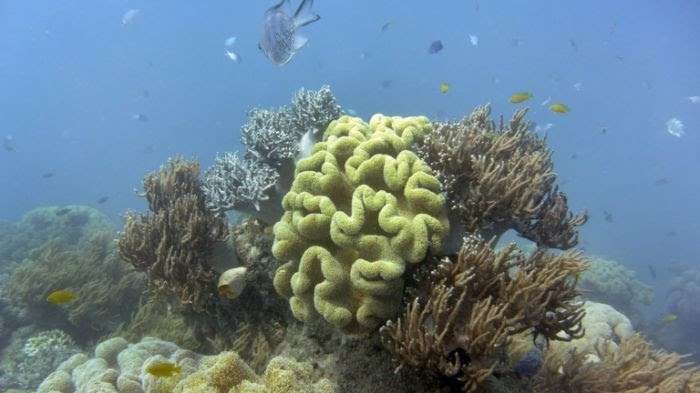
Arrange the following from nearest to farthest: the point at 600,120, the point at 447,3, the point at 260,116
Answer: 1. the point at 260,116
2. the point at 600,120
3. the point at 447,3

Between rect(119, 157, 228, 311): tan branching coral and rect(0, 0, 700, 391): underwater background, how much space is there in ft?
181

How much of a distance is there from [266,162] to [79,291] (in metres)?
6.76

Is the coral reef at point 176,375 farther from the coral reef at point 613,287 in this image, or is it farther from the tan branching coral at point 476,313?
the coral reef at point 613,287

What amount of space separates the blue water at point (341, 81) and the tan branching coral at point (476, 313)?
77.5m

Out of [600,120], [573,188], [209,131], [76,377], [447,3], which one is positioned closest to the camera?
[76,377]

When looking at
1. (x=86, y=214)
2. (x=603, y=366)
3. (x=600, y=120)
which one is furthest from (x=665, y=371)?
(x=600, y=120)

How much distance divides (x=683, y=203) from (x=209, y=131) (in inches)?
4430

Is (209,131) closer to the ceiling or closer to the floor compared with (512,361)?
closer to the ceiling

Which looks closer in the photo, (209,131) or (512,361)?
(512,361)

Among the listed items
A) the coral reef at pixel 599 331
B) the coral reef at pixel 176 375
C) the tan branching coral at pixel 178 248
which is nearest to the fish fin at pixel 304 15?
the tan branching coral at pixel 178 248

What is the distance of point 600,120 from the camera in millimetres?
113375

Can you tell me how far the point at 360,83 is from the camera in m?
97.4

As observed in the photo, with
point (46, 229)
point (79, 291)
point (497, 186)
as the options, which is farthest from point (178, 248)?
point (46, 229)

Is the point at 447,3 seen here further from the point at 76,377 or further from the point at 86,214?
the point at 76,377
